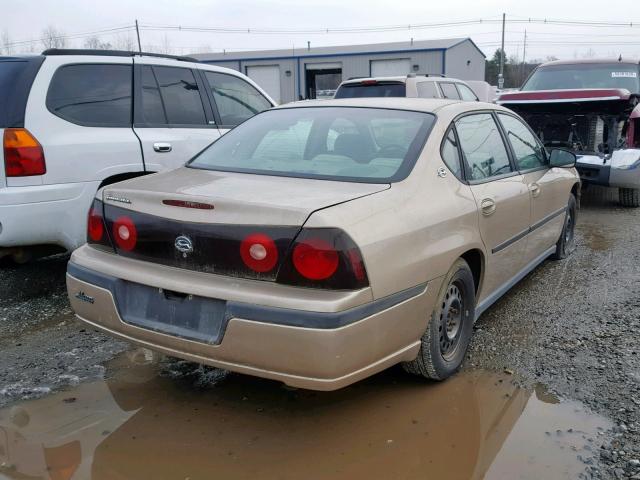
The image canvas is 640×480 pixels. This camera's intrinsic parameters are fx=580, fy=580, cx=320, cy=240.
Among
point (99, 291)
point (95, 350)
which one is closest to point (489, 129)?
point (99, 291)

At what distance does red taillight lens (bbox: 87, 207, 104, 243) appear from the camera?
119 inches

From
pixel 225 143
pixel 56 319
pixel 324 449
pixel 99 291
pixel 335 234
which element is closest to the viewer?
pixel 335 234

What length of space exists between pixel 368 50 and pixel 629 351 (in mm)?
37120

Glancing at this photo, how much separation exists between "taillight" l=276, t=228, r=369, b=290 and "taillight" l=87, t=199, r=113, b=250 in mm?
1134

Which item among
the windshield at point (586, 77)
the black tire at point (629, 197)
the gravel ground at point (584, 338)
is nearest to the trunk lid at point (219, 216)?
the gravel ground at point (584, 338)

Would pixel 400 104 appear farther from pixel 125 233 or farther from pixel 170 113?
pixel 170 113

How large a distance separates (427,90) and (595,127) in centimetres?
276

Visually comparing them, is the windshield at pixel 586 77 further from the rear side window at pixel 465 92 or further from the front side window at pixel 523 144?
the front side window at pixel 523 144

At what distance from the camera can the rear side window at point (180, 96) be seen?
5.28 m

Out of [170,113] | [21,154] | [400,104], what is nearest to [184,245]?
[400,104]

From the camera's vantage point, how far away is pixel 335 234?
2.40 meters

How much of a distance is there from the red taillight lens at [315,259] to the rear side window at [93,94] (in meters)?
2.85

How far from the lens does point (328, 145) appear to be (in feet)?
11.2

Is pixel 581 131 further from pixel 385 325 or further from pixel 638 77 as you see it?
pixel 385 325
